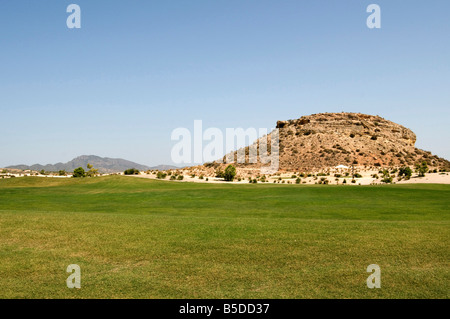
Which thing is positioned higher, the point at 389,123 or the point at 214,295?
the point at 389,123

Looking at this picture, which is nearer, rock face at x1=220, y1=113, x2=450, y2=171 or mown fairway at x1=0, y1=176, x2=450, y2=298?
mown fairway at x1=0, y1=176, x2=450, y2=298

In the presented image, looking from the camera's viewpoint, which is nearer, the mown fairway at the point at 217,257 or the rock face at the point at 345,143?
the mown fairway at the point at 217,257

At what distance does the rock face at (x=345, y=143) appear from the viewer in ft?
234

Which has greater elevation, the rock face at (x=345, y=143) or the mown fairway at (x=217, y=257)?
the rock face at (x=345, y=143)

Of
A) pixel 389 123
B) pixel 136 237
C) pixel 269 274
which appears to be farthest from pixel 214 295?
pixel 389 123

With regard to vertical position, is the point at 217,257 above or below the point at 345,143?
below

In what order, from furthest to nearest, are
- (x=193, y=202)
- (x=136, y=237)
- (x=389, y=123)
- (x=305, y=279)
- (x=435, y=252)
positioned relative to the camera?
(x=389, y=123) < (x=193, y=202) < (x=136, y=237) < (x=435, y=252) < (x=305, y=279)

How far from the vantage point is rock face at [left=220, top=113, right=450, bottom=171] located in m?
71.3

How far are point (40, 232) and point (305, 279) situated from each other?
28.0 ft

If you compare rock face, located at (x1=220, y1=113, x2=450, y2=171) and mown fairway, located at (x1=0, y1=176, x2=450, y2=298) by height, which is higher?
rock face, located at (x1=220, y1=113, x2=450, y2=171)

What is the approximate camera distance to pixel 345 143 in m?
77.7

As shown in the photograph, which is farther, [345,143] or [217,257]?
[345,143]
